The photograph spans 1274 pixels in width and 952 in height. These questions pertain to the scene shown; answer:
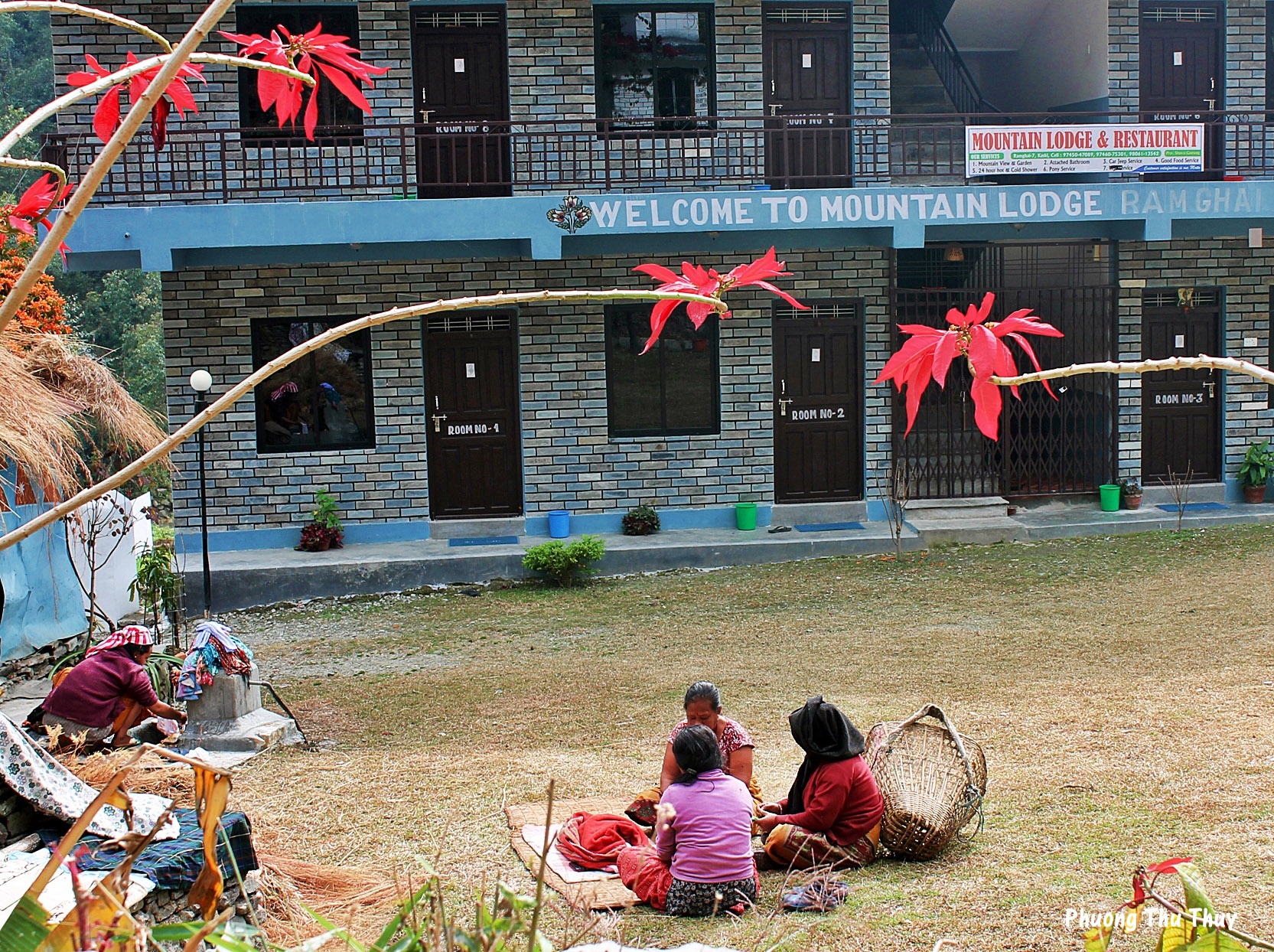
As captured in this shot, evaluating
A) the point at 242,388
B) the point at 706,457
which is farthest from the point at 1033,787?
the point at 706,457

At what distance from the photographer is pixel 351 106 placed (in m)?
13.4

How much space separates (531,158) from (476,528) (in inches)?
147

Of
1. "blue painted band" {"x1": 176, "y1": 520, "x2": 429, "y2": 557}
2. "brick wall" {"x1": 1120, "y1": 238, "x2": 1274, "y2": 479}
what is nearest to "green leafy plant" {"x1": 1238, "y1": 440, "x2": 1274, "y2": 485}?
"brick wall" {"x1": 1120, "y1": 238, "x2": 1274, "y2": 479}

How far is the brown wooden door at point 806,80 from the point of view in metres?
13.7

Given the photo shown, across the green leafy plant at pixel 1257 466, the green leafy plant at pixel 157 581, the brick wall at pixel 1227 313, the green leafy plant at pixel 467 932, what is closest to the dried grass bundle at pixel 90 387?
the green leafy plant at pixel 157 581

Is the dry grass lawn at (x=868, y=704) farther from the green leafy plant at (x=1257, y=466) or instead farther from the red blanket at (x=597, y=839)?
the green leafy plant at (x=1257, y=466)

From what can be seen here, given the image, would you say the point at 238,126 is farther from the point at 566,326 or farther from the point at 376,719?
the point at 376,719

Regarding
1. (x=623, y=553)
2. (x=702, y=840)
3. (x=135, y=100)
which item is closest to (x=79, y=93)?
(x=135, y=100)

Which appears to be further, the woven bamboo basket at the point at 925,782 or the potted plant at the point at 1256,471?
the potted plant at the point at 1256,471

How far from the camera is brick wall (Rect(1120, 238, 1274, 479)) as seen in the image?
1422 centimetres

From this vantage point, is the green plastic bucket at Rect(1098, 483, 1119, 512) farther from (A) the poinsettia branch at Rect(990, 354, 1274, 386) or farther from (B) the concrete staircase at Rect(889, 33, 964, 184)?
(A) the poinsettia branch at Rect(990, 354, 1274, 386)

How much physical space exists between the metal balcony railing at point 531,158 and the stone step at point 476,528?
130 inches

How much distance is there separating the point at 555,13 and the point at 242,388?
12132 mm

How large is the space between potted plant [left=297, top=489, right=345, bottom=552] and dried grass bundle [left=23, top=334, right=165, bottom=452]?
353cm
